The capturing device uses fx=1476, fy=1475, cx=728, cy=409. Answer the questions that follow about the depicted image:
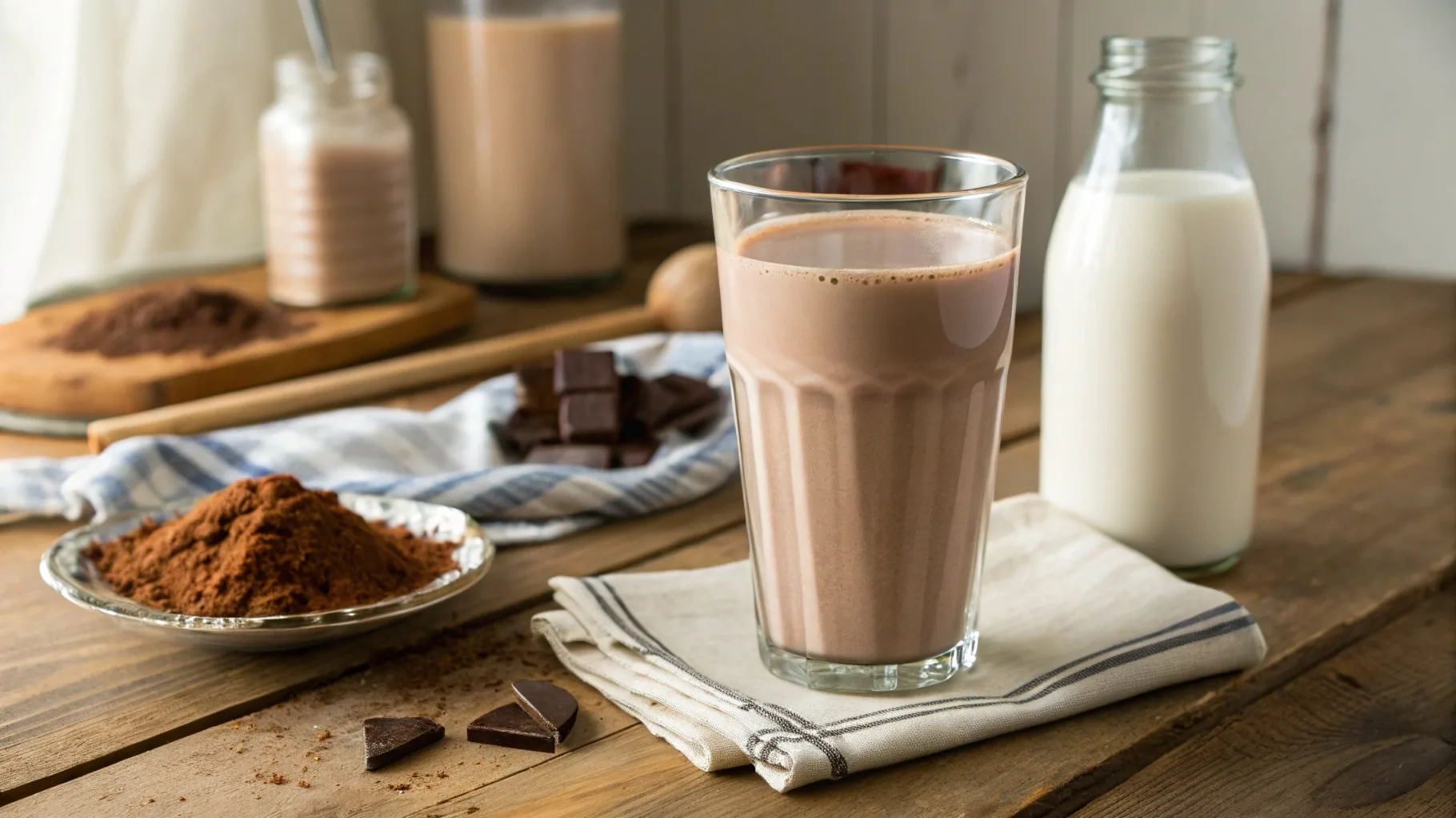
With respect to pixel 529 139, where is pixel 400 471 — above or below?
below

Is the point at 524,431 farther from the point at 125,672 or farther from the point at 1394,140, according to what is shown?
the point at 1394,140

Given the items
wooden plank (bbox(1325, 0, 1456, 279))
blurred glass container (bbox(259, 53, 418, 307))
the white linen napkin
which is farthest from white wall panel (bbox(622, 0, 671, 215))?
the white linen napkin

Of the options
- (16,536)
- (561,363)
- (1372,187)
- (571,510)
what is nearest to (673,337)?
(561,363)

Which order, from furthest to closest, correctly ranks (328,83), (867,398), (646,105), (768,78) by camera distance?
(646,105), (768,78), (328,83), (867,398)

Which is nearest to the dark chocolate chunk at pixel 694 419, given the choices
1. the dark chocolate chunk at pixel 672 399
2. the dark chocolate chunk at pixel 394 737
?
the dark chocolate chunk at pixel 672 399

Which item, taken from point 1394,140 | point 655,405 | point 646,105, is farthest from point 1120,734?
point 646,105

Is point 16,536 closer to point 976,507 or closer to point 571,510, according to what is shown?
point 571,510
